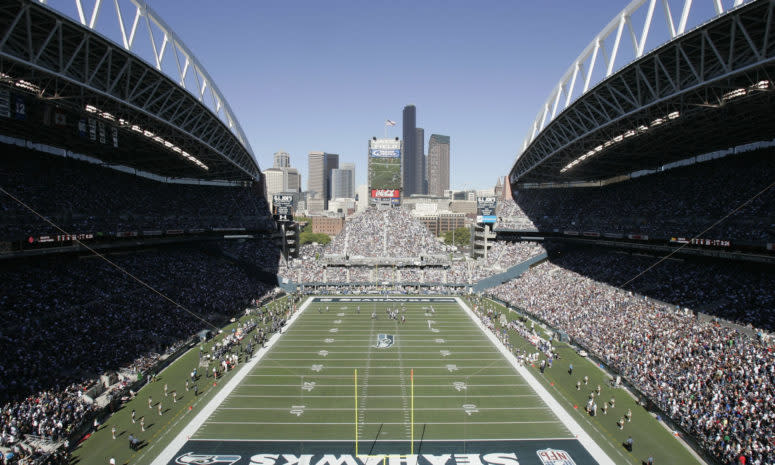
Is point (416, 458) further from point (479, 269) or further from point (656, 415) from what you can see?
point (479, 269)

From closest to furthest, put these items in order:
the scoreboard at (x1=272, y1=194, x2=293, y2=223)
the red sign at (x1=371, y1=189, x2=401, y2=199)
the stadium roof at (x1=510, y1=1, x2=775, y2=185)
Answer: the stadium roof at (x1=510, y1=1, x2=775, y2=185) < the scoreboard at (x1=272, y1=194, x2=293, y2=223) < the red sign at (x1=371, y1=189, x2=401, y2=199)

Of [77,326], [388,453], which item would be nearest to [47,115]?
[77,326]

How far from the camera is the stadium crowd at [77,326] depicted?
1750cm

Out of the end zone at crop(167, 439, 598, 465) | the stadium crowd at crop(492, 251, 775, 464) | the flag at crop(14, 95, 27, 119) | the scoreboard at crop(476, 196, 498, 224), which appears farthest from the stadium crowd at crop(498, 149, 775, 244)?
the flag at crop(14, 95, 27, 119)

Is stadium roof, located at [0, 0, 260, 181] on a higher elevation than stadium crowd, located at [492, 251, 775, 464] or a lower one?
higher

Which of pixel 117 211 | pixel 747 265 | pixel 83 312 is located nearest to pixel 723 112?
pixel 747 265

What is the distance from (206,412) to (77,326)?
11.1 m

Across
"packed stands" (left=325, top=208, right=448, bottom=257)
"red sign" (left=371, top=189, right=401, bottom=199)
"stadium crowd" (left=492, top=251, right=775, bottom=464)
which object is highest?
"red sign" (left=371, top=189, right=401, bottom=199)

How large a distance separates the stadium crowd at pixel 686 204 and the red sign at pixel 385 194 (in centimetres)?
2953

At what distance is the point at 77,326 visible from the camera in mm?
24047

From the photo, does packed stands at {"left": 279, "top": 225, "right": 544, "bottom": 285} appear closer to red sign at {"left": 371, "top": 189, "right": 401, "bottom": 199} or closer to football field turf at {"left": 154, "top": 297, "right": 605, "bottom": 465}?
red sign at {"left": 371, "top": 189, "right": 401, "bottom": 199}

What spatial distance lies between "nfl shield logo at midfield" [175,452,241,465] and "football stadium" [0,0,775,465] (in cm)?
8

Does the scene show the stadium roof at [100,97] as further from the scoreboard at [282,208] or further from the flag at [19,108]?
the scoreboard at [282,208]

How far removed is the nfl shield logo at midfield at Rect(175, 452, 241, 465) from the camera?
1529 cm
